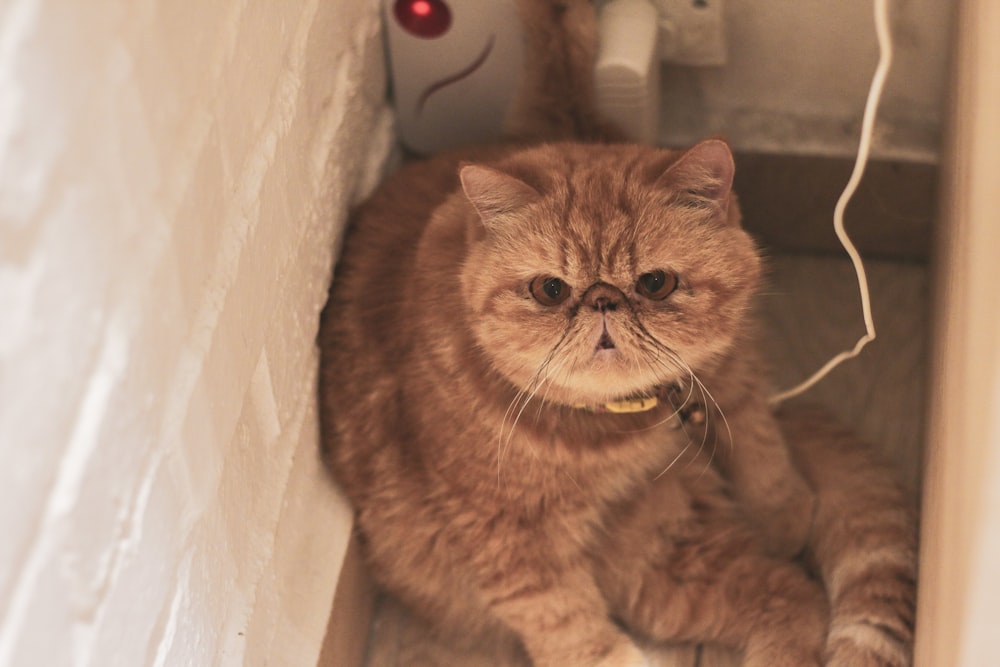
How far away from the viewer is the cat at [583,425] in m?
1.48

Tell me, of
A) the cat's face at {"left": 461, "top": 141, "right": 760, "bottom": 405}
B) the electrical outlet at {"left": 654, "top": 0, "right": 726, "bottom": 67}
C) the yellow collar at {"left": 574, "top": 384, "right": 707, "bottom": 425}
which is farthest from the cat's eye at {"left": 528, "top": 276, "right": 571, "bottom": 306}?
the electrical outlet at {"left": 654, "top": 0, "right": 726, "bottom": 67}

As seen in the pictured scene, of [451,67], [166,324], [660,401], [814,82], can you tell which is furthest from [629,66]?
[166,324]

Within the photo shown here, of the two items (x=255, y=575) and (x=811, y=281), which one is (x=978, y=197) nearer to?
(x=255, y=575)

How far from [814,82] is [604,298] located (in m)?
0.82

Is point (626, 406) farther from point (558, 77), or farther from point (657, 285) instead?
point (558, 77)

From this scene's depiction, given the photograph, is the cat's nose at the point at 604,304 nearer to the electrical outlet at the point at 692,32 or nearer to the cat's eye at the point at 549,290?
the cat's eye at the point at 549,290

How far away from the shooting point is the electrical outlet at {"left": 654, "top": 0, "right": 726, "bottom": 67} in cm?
192

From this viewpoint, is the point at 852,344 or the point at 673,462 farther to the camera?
the point at 852,344

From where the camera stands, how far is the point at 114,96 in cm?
94

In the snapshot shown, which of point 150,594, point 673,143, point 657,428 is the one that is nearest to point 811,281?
point 673,143

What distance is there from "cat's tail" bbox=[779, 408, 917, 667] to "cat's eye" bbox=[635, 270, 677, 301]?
Answer: 0.51 meters

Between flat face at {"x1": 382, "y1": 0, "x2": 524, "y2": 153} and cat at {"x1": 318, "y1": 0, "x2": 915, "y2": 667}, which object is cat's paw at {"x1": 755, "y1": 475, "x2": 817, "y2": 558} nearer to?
cat at {"x1": 318, "y1": 0, "x2": 915, "y2": 667}

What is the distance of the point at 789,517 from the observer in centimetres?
181

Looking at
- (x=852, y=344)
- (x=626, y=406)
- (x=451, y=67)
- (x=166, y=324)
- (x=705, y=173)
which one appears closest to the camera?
(x=166, y=324)
